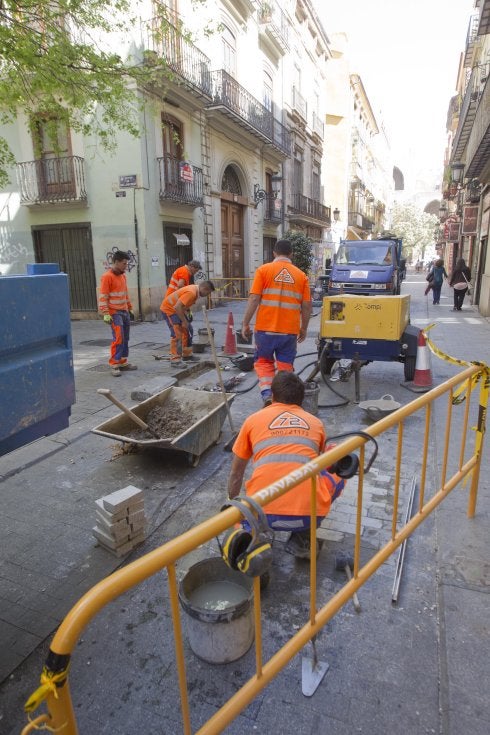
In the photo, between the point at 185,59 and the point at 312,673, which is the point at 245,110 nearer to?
the point at 185,59

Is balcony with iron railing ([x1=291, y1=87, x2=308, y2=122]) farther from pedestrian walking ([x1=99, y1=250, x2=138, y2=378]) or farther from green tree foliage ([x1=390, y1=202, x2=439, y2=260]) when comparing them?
green tree foliage ([x1=390, y1=202, x2=439, y2=260])

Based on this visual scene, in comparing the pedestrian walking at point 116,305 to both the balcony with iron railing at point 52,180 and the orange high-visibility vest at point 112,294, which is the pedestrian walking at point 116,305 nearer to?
the orange high-visibility vest at point 112,294

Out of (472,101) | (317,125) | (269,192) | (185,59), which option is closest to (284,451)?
(472,101)

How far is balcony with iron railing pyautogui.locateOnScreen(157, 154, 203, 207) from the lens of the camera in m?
13.6

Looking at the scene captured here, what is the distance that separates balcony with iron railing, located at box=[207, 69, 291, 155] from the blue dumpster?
50.6 ft

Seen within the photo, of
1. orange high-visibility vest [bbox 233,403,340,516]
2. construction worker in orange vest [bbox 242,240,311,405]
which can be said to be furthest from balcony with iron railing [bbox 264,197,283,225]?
orange high-visibility vest [bbox 233,403,340,516]

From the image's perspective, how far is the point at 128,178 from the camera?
12844 mm

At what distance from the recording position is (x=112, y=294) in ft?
24.6

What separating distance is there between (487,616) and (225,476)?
7.31 ft

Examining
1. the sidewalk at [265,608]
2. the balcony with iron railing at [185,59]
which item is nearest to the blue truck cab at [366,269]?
the balcony with iron railing at [185,59]

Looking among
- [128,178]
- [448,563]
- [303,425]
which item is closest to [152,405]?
[303,425]

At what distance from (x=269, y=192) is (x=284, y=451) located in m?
21.1

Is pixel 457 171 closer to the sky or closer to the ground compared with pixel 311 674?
closer to the sky

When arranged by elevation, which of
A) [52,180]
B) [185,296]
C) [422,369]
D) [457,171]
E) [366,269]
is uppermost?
[457,171]
